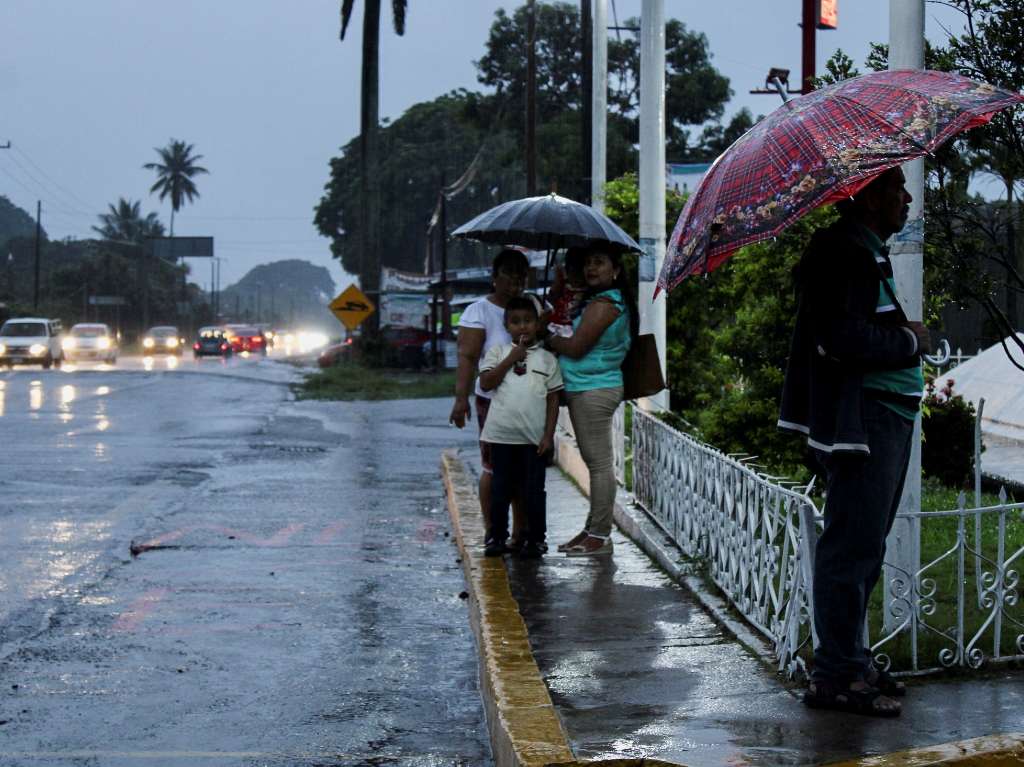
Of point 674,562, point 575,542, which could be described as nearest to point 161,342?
point 575,542

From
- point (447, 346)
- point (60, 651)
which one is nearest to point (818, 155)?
point (60, 651)

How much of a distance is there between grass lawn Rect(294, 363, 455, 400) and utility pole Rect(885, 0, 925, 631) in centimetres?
2480

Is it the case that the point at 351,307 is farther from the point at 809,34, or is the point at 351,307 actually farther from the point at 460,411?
the point at 460,411

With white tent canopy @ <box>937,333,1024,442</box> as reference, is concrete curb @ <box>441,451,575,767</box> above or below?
below

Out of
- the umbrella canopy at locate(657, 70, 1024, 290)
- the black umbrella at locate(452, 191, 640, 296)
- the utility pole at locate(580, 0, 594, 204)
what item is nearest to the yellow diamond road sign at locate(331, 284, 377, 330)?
the utility pole at locate(580, 0, 594, 204)

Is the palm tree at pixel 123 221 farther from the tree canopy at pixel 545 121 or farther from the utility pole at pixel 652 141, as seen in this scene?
the utility pole at pixel 652 141

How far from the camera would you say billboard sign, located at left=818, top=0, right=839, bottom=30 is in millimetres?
15832

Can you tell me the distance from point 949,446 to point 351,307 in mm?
26535

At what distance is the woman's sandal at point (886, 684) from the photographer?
16.3 feet

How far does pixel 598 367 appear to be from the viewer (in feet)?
27.5

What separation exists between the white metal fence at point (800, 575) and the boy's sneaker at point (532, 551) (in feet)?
2.72

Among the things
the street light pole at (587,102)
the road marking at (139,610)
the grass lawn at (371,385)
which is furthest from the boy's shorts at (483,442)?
the grass lawn at (371,385)

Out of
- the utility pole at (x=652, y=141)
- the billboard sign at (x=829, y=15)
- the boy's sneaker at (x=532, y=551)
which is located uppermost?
the billboard sign at (x=829, y=15)

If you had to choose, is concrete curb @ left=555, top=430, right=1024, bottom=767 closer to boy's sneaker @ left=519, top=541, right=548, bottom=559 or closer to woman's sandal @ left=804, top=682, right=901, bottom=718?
woman's sandal @ left=804, top=682, right=901, bottom=718
